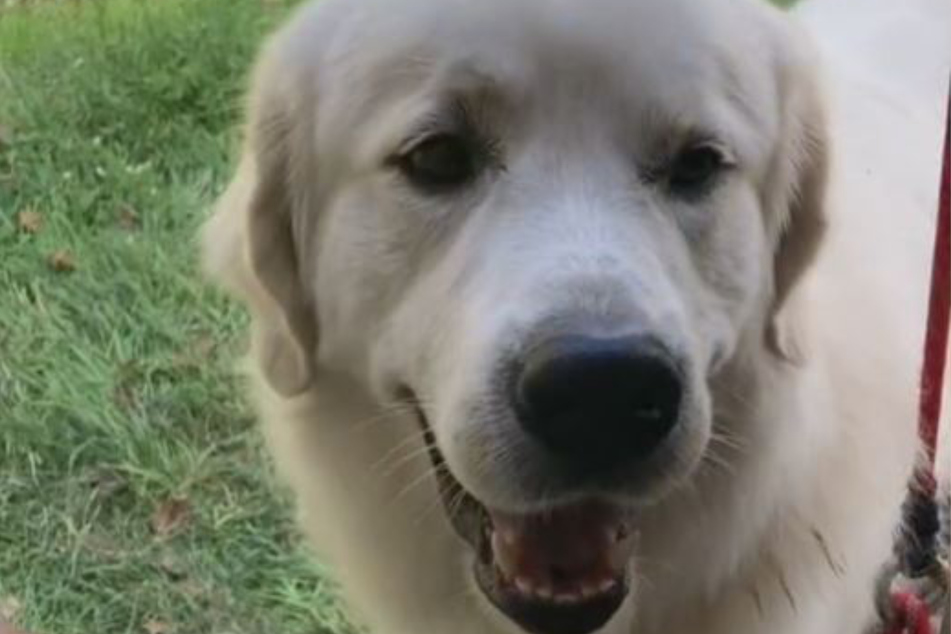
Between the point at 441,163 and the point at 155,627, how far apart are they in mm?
1970

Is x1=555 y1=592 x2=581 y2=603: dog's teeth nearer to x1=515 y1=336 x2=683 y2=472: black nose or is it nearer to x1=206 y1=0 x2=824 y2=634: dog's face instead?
x1=206 y1=0 x2=824 y2=634: dog's face

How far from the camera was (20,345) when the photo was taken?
16.9 ft

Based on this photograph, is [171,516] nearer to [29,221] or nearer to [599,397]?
[29,221]

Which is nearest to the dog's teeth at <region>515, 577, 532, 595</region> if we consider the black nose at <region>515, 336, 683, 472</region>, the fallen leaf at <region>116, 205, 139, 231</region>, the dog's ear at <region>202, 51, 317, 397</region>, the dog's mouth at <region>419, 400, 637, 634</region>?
the dog's mouth at <region>419, 400, 637, 634</region>

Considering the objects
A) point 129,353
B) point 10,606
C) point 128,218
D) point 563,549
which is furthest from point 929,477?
point 128,218

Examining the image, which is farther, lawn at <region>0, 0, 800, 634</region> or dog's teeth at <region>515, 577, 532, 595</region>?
lawn at <region>0, 0, 800, 634</region>

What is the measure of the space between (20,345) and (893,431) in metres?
2.65

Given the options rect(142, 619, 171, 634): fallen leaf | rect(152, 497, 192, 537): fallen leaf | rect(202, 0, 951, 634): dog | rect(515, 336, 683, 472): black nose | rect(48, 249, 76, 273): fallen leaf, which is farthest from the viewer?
rect(48, 249, 76, 273): fallen leaf

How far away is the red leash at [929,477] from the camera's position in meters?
2.71

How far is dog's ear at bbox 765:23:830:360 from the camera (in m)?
2.87

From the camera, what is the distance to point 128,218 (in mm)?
5672

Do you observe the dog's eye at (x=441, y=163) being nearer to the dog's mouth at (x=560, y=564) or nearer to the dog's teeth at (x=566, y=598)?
the dog's mouth at (x=560, y=564)

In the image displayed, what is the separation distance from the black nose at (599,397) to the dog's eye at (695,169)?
1.03ft

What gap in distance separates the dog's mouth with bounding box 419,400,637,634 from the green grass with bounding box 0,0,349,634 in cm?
157
